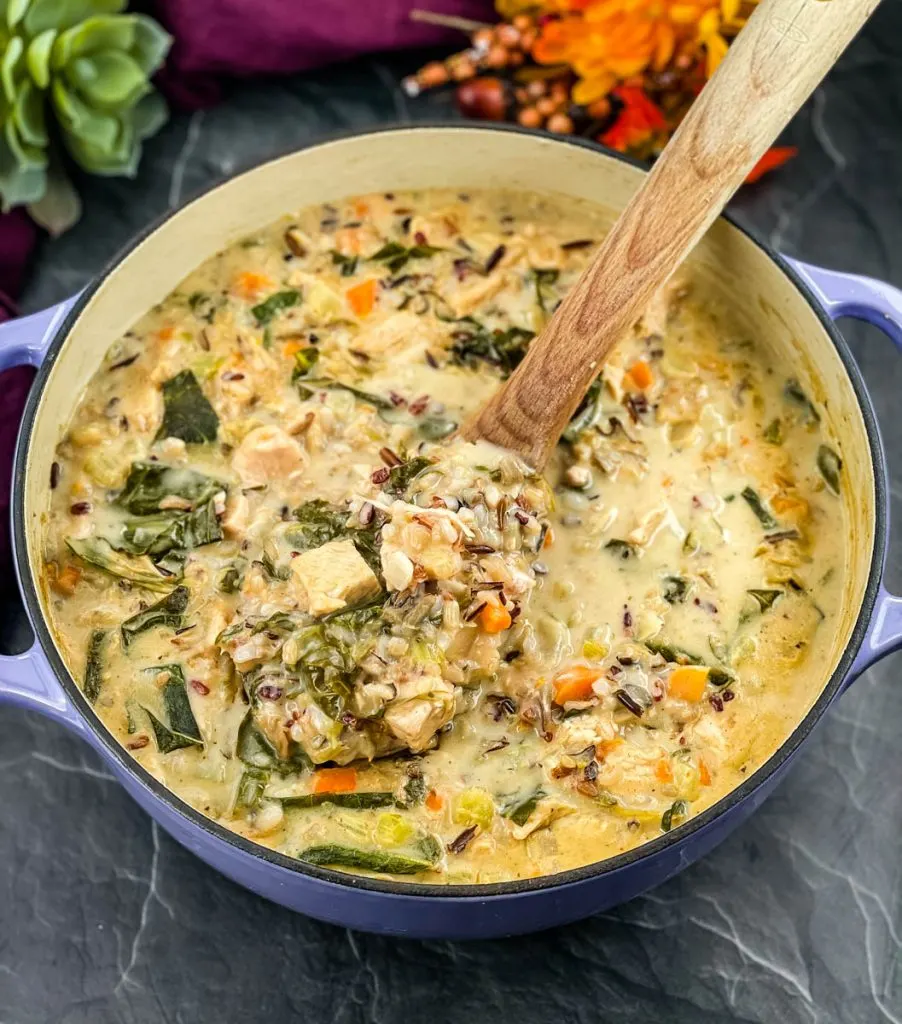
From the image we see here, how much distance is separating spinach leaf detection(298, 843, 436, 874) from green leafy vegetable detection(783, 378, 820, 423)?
1339 mm

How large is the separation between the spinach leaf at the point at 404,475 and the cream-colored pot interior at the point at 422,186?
745 mm

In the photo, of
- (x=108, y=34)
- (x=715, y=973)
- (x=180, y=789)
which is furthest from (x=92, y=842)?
(x=108, y=34)

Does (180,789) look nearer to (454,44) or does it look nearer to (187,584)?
(187,584)

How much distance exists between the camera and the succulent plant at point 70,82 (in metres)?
3.45

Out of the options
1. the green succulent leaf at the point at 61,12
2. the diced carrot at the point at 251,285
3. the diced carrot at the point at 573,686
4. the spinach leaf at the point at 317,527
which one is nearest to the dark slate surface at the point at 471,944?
the diced carrot at the point at 251,285

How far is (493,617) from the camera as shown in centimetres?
263

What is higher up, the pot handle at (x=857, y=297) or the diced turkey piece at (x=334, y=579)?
the pot handle at (x=857, y=297)

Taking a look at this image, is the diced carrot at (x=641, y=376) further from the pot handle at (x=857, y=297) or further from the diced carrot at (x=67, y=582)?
the diced carrot at (x=67, y=582)

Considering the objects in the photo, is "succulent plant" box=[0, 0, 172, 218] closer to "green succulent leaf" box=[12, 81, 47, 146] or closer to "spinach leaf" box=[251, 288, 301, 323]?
"green succulent leaf" box=[12, 81, 47, 146]

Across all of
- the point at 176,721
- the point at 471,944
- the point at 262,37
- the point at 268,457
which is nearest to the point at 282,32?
the point at 262,37

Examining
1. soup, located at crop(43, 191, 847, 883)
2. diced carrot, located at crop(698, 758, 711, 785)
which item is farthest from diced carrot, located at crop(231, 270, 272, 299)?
diced carrot, located at crop(698, 758, 711, 785)

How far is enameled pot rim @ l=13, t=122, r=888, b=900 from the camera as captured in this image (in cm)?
237

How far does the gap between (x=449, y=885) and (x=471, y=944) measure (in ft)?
2.42

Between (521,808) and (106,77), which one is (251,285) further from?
(521,808)
